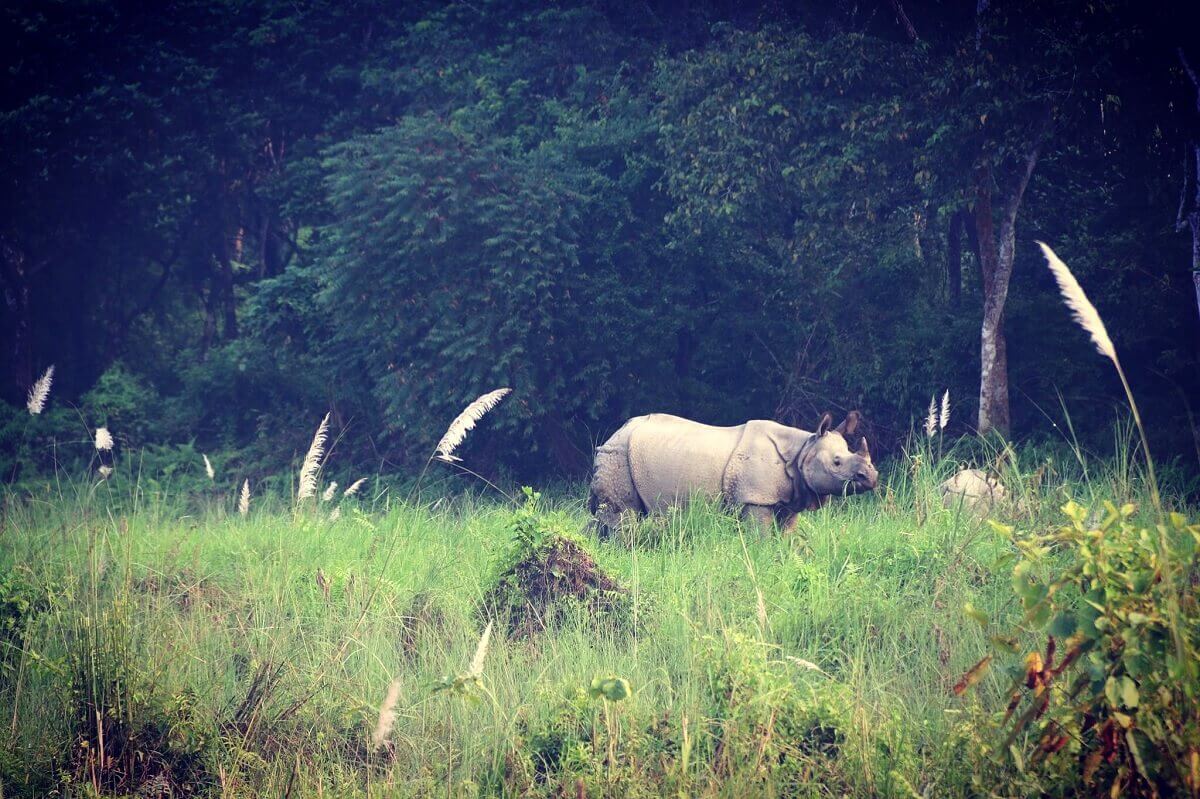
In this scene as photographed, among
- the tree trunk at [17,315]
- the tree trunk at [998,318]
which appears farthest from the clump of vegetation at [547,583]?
the tree trunk at [17,315]

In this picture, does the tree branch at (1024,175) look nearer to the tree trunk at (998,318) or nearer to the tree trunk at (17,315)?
the tree trunk at (998,318)

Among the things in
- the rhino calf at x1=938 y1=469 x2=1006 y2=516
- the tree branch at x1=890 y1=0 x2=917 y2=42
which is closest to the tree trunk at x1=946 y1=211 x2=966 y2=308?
the tree branch at x1=890 y1=0 x2=917 y2=42

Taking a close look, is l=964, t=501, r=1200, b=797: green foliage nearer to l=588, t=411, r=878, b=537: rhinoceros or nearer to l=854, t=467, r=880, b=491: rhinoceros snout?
l=854, t=467, r=880, b=491: rhinoceros snout

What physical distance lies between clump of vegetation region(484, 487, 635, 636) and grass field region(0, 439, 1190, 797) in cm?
5

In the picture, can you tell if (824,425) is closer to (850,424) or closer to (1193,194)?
(850,424)

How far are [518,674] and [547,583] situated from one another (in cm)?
112

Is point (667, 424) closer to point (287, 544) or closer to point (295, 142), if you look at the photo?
point (287, 544)

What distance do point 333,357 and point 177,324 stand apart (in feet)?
25.0

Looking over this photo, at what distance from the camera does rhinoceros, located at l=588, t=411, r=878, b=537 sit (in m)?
7.87

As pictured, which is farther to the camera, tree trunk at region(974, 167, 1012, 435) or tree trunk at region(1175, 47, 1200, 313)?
tree trunk at region(974, 167, 1012, 435)

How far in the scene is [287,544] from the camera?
782cm

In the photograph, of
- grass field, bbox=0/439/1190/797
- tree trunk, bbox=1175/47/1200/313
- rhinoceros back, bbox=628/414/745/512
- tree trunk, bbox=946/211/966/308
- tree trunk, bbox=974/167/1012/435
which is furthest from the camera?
tree trunk, bbox=946/211/966/308

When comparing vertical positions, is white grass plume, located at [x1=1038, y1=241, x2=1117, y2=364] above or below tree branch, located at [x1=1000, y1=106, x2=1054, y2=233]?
below

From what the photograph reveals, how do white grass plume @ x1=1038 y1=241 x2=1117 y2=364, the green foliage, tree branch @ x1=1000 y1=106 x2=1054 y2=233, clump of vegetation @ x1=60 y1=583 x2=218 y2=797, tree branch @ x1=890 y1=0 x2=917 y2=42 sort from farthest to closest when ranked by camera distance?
1. tree branch @ x1=890 y1=0 x2=917 y2=42
2. tree branch @ x1=1000 y1=106 x2=1054 y2=233
3. clump of vegetation @ x1=60 y1=583 x2=218 y2=797
4. the green foliage
5. white grass plume @ x1=1038 y1=241 x2=1117 y2=364
